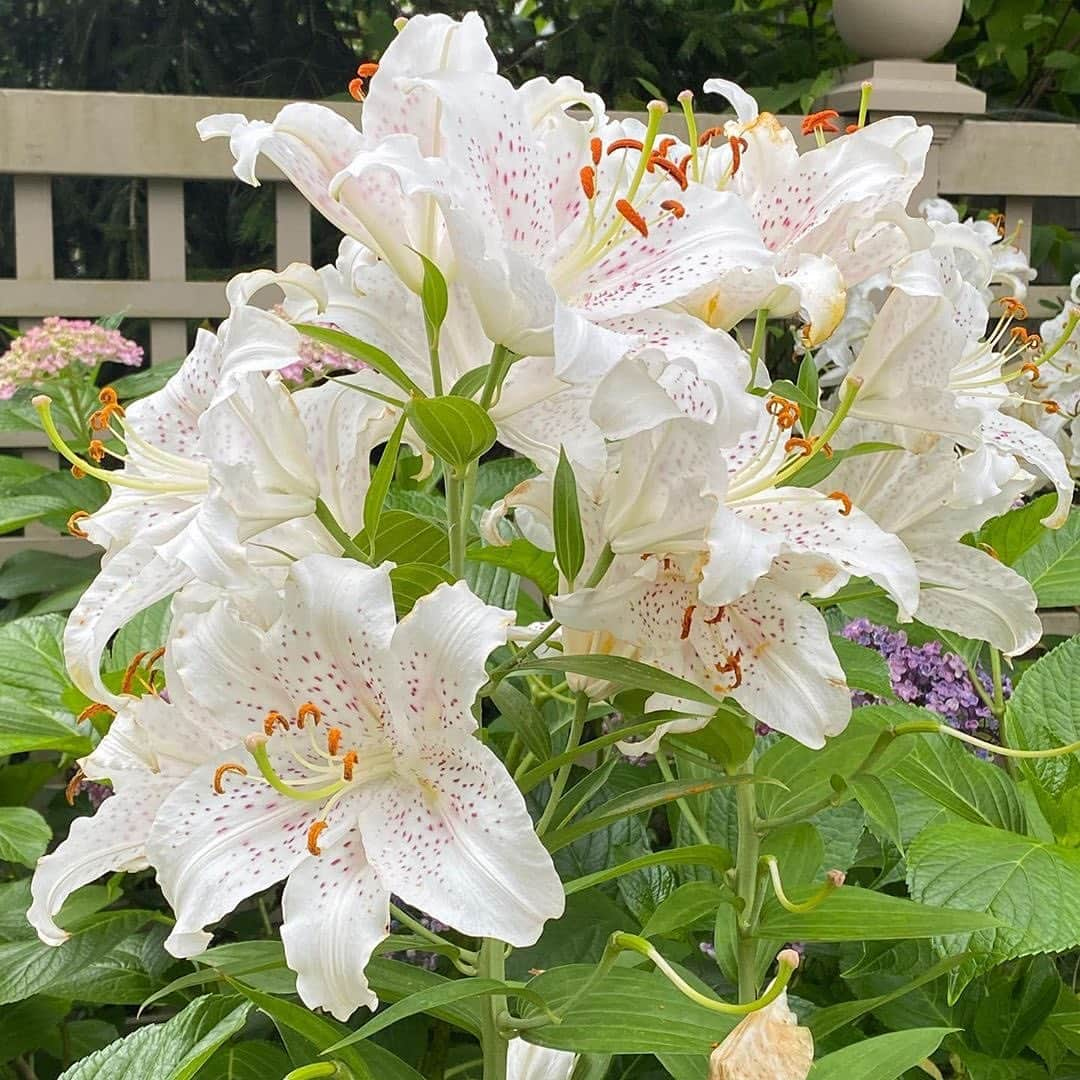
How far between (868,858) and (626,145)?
628mm

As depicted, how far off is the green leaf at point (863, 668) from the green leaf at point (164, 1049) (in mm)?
475

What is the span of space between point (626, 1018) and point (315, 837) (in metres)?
0.17

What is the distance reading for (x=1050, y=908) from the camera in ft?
2.35

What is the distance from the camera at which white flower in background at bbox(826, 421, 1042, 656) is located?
0.66m

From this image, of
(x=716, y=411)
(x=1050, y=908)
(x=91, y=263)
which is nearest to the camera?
(x=716, y=411)

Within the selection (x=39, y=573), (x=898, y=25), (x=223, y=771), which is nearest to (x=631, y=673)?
(x=223, y=771)

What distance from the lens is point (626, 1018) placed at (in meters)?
0.60

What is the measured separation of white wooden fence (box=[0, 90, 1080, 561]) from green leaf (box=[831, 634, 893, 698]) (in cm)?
113

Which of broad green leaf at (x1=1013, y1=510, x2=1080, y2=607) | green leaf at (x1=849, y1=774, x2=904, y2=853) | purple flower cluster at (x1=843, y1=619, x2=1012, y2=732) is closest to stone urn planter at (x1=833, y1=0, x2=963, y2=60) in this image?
broad green leaf at (x1=1013, y1=510, x2=1080, y2=607)

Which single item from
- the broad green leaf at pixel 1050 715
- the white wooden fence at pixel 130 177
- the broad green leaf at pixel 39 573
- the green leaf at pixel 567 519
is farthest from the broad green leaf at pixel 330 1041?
the white wooden fence at pixel 130 177

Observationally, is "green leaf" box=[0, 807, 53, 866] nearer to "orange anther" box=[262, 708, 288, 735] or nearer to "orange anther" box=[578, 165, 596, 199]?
"orange anther" box=[262, 708, 288, 735]

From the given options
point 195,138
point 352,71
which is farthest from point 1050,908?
point 352,71

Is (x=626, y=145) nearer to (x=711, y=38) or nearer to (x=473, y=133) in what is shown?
(x=473, y=133)

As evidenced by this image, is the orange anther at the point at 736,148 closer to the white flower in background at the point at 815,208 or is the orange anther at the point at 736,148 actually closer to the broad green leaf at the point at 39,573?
the white flower in background at the point at 815,208
